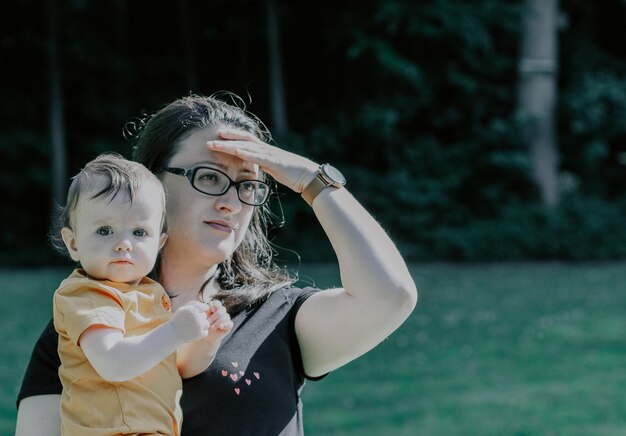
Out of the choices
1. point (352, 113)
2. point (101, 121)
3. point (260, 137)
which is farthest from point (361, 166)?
point (260, 137)

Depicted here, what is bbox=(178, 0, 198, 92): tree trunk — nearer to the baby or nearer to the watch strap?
the watch strap

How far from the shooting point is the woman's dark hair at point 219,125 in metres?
2.25

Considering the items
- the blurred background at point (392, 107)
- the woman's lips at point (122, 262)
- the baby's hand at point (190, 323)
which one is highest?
the woman's lips at point (122, 262)

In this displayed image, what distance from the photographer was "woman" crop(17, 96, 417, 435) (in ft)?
6.84

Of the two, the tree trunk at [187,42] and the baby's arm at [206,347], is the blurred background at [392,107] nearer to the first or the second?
the tree trunk at [187,42]

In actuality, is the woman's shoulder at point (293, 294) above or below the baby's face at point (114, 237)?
below

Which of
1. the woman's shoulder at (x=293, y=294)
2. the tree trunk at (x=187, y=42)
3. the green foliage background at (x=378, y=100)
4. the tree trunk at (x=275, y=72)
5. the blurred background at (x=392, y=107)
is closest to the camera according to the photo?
the woman's shoulder at (x=293, y=294)

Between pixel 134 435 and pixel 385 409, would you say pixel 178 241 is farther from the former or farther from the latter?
pixel 385 409

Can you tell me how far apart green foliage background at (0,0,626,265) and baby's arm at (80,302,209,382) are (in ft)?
44.9

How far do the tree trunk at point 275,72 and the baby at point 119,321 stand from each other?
1584 centimetres

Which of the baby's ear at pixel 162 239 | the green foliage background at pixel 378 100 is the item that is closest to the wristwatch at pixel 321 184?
the baby's ear at pixel 162 239

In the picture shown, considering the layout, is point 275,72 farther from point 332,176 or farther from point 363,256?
point 363,256

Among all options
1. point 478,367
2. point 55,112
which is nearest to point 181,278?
point 478,367

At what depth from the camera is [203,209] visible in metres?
2.19
